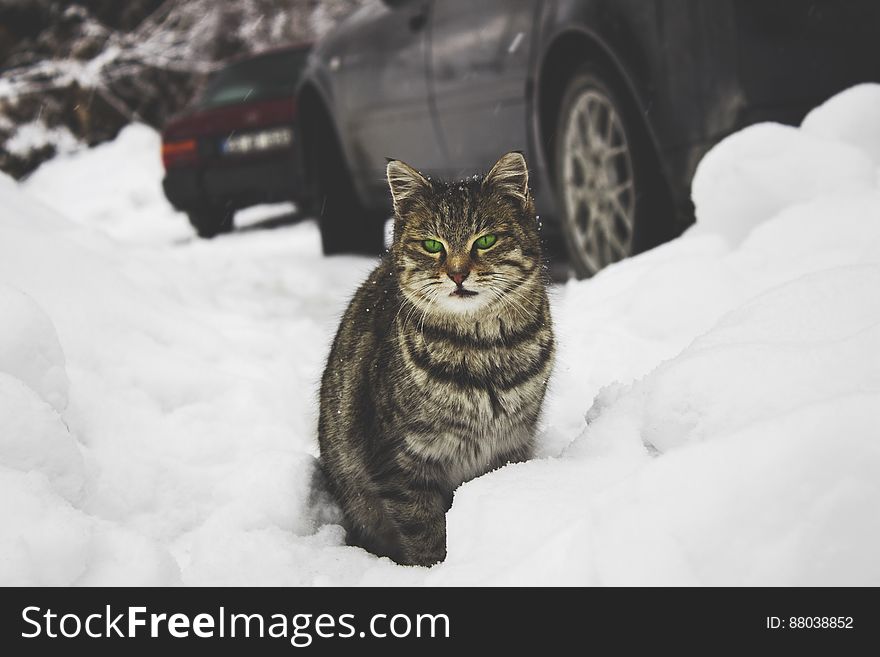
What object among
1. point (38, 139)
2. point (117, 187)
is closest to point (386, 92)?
point (117, 187)

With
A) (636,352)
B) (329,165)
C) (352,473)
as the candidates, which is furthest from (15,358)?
(329,165)

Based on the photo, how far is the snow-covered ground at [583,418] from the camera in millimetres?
1569

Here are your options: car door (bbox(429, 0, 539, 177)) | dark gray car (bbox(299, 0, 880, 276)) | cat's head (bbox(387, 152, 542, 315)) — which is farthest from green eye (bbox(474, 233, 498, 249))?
car door (bbox(429, 0, 539, 177))

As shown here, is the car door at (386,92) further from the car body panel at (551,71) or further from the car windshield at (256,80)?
the car windshield at (256,80)

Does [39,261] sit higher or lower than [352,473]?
higher

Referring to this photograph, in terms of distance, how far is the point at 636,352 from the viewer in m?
3.24

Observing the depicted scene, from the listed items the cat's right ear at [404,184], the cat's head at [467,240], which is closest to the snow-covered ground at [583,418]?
the cat's head at [467,240]

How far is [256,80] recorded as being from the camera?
9.56 m

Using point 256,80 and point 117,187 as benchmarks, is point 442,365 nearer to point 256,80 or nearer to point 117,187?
point 256,80

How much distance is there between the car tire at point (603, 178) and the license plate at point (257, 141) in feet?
15.8

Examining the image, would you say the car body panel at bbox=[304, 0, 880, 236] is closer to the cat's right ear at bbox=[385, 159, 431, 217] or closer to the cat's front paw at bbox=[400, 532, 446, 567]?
the cat's right ear at bbox=[385, 159, 431, 217]

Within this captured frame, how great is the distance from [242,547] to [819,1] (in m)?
2.50

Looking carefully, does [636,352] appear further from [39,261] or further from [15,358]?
[39,261]

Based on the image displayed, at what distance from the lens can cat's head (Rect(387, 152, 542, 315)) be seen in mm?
2592
